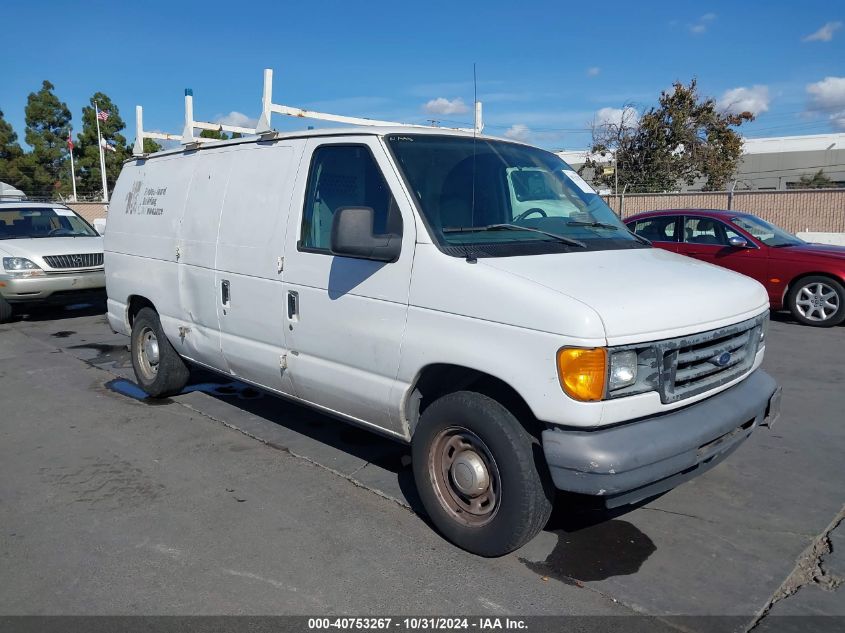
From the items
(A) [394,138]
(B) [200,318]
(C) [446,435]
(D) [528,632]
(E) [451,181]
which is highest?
(A) [394,138]

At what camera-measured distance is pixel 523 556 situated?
12.2ft

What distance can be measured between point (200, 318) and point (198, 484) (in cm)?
142

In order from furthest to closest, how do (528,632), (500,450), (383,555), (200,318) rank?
(200,318) < (383,555) < (500,450) < (528,632)

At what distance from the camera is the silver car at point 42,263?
10.4 m

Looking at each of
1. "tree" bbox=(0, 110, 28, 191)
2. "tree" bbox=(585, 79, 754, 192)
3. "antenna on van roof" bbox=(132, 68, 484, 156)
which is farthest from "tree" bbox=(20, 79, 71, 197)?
"antenna on van roof" bbox=(132, 68, 484, 156)

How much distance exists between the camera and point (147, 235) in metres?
6.17

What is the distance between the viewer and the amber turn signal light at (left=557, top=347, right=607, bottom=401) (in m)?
3.10

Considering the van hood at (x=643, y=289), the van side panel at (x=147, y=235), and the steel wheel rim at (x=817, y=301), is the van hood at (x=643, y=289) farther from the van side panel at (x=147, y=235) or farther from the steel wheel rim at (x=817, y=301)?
the steel wheel rim at (x=817, y=301)

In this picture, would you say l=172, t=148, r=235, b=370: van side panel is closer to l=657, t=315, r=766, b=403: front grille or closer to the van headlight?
the van headlight

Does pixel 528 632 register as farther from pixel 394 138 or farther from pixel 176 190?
pixel 176 190

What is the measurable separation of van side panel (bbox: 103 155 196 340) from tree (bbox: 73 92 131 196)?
36.1 m

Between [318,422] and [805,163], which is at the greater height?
[805,163]

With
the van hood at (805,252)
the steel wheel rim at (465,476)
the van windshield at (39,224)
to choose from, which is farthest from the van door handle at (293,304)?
the van windshield at (39,224)

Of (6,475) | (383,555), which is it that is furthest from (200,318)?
(383,555)
